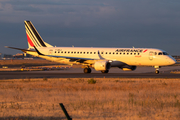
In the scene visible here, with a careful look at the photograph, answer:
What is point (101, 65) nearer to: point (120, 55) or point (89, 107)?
point (120, 55)

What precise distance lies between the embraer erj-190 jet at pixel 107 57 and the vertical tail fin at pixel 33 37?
1.78m

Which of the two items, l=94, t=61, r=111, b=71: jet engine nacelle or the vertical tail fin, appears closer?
l=94, t=61, r=111, b=71: jet engine nacelle

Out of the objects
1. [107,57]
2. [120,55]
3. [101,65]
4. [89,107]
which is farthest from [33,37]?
[89,107]

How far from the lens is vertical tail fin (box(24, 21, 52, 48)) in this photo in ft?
164

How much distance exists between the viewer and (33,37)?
50844 mm

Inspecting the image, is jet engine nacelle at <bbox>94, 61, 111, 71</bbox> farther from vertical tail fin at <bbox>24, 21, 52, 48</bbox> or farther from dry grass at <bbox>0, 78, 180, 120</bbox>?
dry grass at <bbox>0, 78, 180, 120</bbox>

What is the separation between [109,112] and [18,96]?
7.36 metres

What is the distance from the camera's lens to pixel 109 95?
1834 centimetres

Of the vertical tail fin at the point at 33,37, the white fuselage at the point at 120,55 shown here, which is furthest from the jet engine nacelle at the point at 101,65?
the vertical tail fin at the point at 33,37

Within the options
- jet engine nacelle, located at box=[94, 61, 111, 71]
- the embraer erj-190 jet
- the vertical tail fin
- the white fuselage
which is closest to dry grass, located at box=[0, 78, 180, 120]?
jet engine nacelle, located at box=[94, 61, 111, 71]

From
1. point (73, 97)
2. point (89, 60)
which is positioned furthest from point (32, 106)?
point (89, 60)

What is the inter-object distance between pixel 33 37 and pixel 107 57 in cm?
1473

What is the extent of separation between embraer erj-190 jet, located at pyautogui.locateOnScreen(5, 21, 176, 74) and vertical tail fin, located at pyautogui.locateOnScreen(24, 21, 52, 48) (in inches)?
70.0

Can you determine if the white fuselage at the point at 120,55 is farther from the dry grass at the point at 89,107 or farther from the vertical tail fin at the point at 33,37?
the dry grass at the point at 89,107
